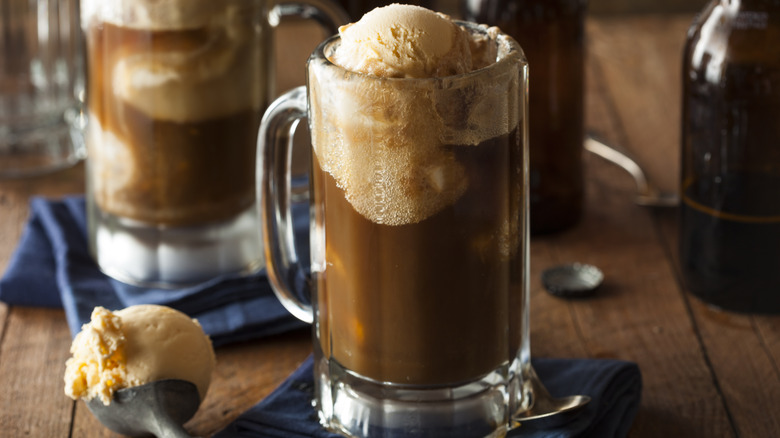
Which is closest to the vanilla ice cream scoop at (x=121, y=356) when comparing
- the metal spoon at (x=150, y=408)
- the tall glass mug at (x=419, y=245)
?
the metal spoon at (x=150, y=408)


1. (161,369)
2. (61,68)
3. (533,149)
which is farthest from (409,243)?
(61,68)

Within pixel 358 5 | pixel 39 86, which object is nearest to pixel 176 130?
pixel 358 5

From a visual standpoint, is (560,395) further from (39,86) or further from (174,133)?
(39,86)

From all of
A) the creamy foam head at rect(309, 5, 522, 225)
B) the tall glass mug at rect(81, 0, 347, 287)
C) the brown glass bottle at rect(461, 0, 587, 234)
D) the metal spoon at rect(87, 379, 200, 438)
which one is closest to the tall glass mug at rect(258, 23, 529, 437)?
the creamy foam head at rect(309, 5, 522, 225)

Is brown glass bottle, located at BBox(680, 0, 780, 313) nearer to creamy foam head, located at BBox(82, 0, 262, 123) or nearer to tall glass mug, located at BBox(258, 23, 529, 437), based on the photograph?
tall glass mug, located at BBox(258, 23, 529, 437)

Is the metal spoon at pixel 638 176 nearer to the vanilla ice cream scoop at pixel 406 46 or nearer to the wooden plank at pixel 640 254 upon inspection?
the wooden plank at pixel 640 254
